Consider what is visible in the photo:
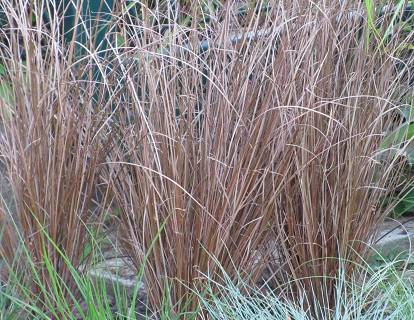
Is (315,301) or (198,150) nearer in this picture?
(198,150)

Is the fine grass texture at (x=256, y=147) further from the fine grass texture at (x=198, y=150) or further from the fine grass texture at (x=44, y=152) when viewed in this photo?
the fine grass texture at (x=44, y=152)

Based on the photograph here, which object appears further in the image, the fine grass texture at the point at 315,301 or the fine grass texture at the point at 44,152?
the fine grass texture at the point at 44,152

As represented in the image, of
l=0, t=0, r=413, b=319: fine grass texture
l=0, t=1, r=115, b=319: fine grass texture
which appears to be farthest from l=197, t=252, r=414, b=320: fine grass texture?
l=0, t=1, r=115, b=319: fine grass texture

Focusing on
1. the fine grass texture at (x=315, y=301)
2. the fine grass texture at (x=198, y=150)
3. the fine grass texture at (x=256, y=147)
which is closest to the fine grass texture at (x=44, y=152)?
the fine grass texture at (x=198, y=150)

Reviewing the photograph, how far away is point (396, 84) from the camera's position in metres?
2.65

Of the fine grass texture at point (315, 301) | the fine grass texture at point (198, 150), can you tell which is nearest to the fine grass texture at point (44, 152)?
the fine grass texture at point (198, 150)

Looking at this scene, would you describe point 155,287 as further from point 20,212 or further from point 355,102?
point 355,102

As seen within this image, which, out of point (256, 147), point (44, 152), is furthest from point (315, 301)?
point (44, 152)

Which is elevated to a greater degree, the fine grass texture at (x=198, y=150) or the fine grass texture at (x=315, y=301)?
the fine grass texture at (x=198, y=150)

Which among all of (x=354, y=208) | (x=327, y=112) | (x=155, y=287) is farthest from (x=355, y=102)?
(x=155, y=287)

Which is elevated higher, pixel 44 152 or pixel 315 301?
pixel 44 152

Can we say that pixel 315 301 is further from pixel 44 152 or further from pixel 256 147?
pixel 44 152

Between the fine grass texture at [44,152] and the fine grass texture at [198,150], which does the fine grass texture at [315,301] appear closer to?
the fine grass texture at [198,150]

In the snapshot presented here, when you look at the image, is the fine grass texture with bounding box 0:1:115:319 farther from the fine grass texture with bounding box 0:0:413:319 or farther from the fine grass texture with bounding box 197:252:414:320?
the fine grass texture with bounding box 197:252:414:320
